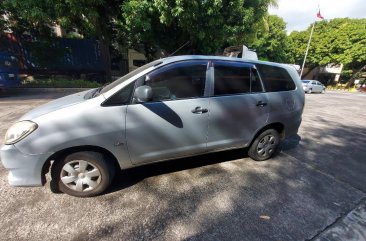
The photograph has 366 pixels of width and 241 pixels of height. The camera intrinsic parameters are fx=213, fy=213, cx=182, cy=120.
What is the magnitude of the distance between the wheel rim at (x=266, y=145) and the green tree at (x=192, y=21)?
7.01 meters

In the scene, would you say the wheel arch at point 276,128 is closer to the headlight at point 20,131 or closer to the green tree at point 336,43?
the headlight at point 20,131

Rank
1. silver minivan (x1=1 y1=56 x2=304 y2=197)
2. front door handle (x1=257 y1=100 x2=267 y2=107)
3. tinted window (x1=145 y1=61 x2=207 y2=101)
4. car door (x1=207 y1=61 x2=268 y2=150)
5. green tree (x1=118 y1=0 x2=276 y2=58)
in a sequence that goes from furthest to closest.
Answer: green tree (x1=118 y1=0 x2=276 y2=58) < front door handle (x1=257 y1=100 x2=267 y2=107) < car door (x1=207 y1=61 x2=268 y2=150) < tinted window (x1=145 y1=61 x2=207 y2=101) < silver minivan (x1=1 y1=56 x2=304 y2=197)

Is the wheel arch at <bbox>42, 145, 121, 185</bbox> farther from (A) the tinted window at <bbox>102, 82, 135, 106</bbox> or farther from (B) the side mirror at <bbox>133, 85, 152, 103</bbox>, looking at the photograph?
(B) the side mirror at <bbox>133, 85, 152, 103</bbox>

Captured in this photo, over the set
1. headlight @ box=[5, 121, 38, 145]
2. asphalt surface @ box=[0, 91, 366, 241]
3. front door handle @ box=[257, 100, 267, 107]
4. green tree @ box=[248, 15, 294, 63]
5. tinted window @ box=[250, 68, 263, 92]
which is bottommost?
asphalt surface @ box=[0, 91, 366, 241]

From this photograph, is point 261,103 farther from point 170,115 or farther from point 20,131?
point 20,131

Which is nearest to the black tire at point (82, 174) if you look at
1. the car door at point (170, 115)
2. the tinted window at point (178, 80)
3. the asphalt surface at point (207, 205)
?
the asphalt surface at point (207, 205)

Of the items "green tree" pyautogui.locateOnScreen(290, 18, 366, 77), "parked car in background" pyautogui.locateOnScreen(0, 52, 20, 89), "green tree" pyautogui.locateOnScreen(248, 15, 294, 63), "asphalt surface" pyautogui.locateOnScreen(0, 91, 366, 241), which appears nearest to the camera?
"asphalt surface" pyautogui.locateOnScreen(0, 91, 366, 241)

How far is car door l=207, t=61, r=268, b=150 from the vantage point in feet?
9.96

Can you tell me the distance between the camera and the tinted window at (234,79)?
3.05 meters

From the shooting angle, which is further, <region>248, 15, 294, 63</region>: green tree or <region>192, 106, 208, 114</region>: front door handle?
<region>248, 15, 294, 63</region>: green tree

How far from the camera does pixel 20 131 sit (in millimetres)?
2332

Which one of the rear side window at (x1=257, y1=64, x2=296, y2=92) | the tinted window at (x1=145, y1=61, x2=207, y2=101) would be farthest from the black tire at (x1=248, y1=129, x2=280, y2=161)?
the tinted window at (x1=145, y1=61, x2=207, y2=101)

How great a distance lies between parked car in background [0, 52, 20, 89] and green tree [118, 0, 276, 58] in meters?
4.99

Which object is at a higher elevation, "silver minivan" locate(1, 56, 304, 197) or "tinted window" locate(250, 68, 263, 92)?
"tinted window" locate(250, 68, 263, 92)
